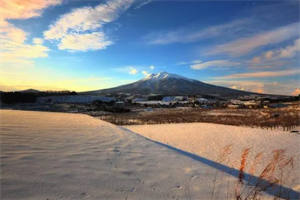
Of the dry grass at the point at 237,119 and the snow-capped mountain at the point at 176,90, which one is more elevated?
the snow-capped mountain at the point at 176,90

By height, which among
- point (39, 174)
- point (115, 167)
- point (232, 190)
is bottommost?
point (232, 190)

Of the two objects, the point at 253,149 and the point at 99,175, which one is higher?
the point at 99,175

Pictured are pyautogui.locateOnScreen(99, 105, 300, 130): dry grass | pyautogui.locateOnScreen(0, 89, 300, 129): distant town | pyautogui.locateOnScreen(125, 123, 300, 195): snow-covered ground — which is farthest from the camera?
pyautogui.locateOnScreen(0, 89, 300, 129): distant town

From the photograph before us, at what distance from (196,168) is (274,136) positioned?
7.59 meters

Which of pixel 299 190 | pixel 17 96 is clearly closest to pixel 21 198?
pixel 299 190

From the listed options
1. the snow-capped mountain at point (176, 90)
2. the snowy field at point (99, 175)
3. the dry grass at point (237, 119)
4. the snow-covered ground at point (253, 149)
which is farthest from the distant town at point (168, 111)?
the snow-capped mountain at point (176, 90)

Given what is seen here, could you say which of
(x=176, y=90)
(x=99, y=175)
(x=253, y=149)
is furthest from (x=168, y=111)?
(x=176, y=90)

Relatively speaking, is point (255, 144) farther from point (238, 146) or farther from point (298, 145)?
point (298, 145)

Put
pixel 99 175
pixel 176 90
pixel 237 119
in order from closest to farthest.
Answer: pixel 99 175 < pixel 237 119 < pixel 176 90

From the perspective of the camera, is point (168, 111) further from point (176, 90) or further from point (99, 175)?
point (176, 90)

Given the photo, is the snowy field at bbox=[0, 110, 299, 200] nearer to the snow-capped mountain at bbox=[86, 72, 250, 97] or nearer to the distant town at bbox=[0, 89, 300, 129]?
the distant town at bbox=[0, 89, 300, 129]

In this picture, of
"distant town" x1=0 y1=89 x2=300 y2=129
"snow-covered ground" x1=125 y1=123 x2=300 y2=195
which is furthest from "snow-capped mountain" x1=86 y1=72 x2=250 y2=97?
"snow-covered ground" x1=125 y1=123 x2=300 y2=195

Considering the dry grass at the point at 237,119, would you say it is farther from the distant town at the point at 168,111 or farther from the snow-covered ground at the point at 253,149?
the snow-covered ground at the point at 253,149

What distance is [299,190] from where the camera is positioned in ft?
11.4
